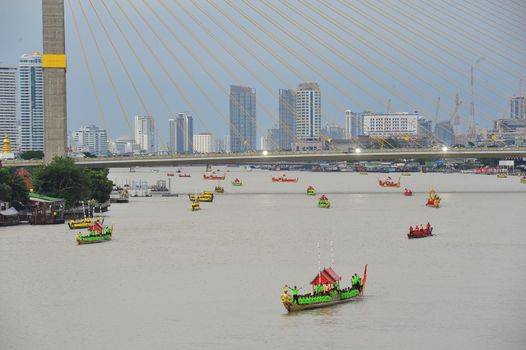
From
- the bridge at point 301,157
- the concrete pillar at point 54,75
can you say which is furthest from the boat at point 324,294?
the bridge at point 301,157

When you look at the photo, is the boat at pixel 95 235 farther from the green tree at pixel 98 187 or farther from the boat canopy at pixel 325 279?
the green tree at pixel 98 187

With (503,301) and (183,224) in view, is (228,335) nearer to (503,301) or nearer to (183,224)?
(503,301)

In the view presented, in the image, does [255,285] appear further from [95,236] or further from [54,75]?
[54,75]

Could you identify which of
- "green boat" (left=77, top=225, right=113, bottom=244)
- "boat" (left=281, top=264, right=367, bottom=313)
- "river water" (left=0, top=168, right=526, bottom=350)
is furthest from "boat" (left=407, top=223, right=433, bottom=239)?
"boat" (left=281, top=264, right=367, bottom=313)

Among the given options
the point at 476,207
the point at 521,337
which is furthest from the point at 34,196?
the point at 521,337

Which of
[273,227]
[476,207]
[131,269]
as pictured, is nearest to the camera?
[131,269]

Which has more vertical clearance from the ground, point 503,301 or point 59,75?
point 59,75
